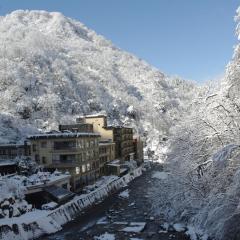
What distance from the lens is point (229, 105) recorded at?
76.9 ft

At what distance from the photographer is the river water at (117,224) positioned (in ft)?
99.6

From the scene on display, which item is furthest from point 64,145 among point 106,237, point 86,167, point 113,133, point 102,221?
point 113,133

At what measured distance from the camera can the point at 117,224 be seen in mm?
34188

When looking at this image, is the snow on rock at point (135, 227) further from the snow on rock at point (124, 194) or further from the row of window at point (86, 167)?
the row of window at point (86, 167)

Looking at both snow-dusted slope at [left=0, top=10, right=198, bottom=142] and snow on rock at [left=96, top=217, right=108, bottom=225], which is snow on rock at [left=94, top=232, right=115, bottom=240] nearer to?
snow on rock at [left=96, top=217, right=108, bottom=225]

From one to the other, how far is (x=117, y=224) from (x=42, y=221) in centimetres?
628

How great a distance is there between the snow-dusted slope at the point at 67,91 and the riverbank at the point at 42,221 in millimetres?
32210

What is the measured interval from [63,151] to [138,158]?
1654 inches

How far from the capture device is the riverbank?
29875 mm

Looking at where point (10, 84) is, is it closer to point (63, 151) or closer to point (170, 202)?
point (63, 151)

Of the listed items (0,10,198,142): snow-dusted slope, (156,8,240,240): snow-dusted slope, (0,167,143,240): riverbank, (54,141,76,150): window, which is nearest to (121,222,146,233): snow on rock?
(156,8,240,240): snow-dusted slope

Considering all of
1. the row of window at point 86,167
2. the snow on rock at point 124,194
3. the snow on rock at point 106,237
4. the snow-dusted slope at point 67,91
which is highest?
the snow-dusted slope at point 67,91

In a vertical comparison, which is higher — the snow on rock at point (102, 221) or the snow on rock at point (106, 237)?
the snow on rock at point (102, 221)

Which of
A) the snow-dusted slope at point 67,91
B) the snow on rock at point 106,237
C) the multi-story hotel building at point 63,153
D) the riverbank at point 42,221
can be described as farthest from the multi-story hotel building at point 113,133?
the snow on rock at point 106,237
